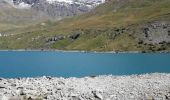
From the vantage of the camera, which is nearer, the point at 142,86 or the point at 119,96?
the point at 119,96

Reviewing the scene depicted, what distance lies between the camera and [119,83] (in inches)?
1686

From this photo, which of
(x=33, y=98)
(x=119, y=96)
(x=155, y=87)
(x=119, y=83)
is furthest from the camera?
(x=119, y=83)

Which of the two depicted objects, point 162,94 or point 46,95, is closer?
point 46,95

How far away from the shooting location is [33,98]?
32.7m

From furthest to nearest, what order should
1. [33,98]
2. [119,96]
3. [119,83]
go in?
[119,83], [119,96], [33,98]

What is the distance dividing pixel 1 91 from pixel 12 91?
0.92 meters

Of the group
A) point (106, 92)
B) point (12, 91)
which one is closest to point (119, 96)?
point (106, 92)

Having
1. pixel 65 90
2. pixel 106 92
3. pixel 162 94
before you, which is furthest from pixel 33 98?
pixel 162 94

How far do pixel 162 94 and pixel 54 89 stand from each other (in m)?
8.94

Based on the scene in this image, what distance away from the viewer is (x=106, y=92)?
36.2 meters

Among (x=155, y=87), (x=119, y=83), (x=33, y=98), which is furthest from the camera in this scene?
(x=119, y=83)

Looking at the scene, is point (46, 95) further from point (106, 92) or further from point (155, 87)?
point (155, 87)

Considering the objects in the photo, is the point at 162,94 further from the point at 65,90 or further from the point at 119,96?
the point at 65,90

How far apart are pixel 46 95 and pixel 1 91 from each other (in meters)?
3.55
